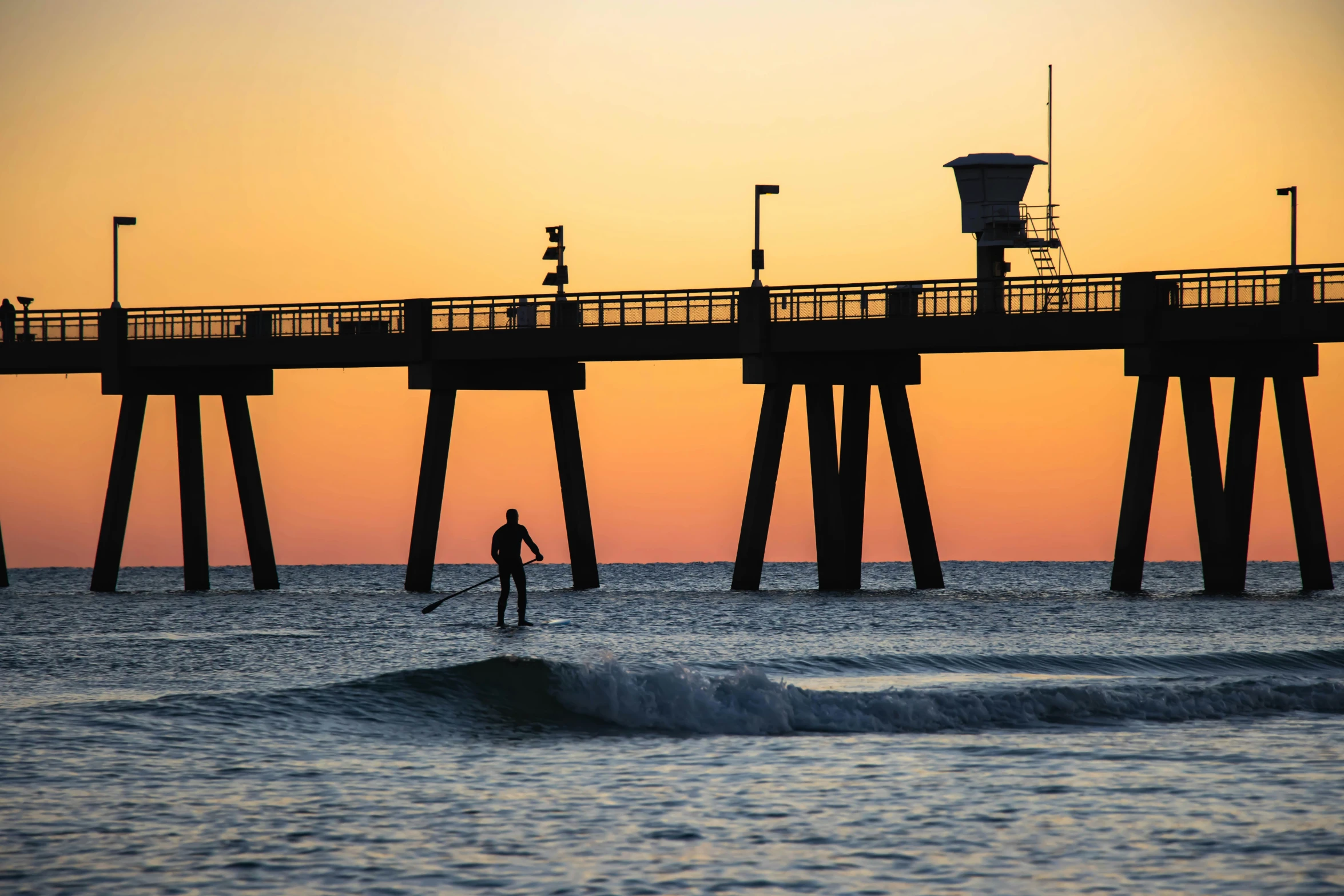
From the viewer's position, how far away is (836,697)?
61.5 feet

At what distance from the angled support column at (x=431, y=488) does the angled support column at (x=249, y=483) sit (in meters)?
7.56

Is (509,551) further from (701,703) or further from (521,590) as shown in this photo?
(701,703)

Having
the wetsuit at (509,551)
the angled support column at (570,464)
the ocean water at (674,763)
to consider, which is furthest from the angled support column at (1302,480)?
the wetsuit at (509,551)

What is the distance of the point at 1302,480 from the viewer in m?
44.9

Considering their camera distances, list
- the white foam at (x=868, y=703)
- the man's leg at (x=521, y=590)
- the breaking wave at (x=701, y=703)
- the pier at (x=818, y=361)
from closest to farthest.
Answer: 1. the breaking wave at (x=701, y=703)
2. the white foam at (x=868, y=703)
3. the man's leg at (x=521, y=590)
4. the pier at (x=818, y=361)

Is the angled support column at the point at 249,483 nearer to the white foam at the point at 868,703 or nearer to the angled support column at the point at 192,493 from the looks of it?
the angled support column at the point at 192,493

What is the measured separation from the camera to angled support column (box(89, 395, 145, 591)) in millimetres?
53188

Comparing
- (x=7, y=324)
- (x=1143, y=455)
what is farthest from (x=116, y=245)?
(x=1143, y=455)

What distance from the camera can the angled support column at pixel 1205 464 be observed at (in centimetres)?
Result: 4278

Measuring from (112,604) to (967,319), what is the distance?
25.1 metres

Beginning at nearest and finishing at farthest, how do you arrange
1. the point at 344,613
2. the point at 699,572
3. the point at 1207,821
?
the point at 1207,821, the point at 344,613, the point at 699,572

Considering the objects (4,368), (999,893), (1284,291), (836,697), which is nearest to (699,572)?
(4,368)

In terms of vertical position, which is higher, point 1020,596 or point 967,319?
point 967,319

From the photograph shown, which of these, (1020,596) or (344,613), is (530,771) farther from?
(1020,596)
